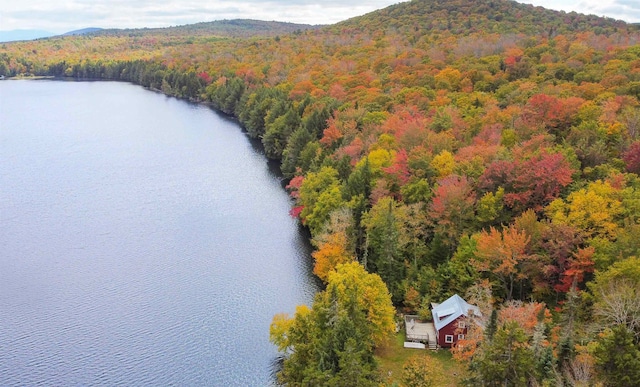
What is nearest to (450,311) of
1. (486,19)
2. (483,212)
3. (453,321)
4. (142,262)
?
(453,321)

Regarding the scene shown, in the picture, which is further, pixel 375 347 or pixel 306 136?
pixel 306 136

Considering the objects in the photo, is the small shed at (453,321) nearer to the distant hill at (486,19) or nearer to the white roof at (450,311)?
the white roof at (450,311)

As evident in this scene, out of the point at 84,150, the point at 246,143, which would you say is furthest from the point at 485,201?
the point at 84,150

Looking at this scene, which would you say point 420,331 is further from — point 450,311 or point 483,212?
point 483,212

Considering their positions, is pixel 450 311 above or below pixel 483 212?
below

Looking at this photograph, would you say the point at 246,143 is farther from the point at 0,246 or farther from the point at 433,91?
the point at 0,246
